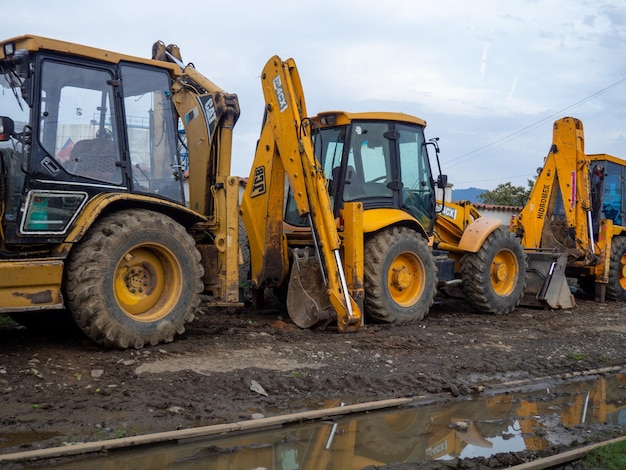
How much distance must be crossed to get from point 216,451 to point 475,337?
4.62 m

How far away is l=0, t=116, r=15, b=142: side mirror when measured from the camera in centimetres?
557

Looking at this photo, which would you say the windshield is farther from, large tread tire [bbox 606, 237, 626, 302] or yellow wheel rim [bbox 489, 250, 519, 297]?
large tread tire [bbox 606, 237, 626, 302]

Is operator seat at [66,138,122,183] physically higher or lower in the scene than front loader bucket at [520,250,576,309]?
higher

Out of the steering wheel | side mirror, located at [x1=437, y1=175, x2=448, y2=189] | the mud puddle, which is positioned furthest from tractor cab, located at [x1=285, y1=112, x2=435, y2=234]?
the mud puddle

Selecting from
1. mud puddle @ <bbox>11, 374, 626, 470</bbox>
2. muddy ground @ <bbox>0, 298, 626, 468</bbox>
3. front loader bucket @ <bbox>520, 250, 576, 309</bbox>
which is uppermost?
front loader bucket @ <bbox>520, 250, 576, 309</bbox>

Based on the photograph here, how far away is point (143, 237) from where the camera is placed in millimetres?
6242

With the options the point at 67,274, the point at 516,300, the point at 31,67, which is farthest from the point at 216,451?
the point at 516,300

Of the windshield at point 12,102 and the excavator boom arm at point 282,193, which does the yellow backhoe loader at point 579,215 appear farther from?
the windshield at point 12,102

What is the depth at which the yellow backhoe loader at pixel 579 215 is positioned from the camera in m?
12.0

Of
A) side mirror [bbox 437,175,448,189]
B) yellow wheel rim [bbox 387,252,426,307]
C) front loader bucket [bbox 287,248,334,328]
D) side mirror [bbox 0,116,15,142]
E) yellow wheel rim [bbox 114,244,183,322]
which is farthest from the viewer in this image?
side mirror [bbox 437,175,448,189]

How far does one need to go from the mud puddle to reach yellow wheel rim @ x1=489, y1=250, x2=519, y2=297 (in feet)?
13.5

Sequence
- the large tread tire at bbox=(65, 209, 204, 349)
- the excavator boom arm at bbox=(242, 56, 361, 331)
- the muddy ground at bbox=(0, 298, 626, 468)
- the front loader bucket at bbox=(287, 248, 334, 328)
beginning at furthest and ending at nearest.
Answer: the front loader bucket at bbox=(287, 248, 334, 328) < the excavator boom arm at bbox=(242, 56, 361, 331) < the large tread tire at bbox=(65, 209, 204, 349) < the muddy ground at bbox=(0, 298, 626, 468)

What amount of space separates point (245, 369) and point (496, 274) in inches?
219

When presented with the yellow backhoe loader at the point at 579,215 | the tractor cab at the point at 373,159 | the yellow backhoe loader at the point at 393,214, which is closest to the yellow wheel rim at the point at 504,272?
the yellow backhoe loader at the point at 393,214
